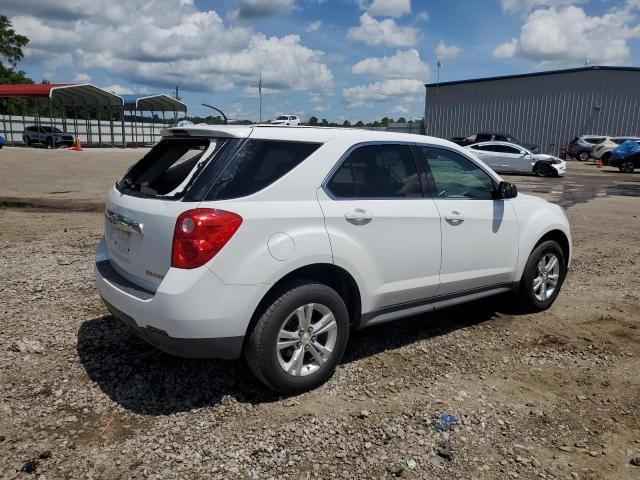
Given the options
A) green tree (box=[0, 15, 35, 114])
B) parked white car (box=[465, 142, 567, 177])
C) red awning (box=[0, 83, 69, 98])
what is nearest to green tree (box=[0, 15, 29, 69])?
green tree (box=[0, 15, 35, 114])

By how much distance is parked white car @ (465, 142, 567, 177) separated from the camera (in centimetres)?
2327

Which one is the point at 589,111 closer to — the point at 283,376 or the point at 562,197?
the point at 562,197

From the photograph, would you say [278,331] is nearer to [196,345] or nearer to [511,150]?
[196,345]

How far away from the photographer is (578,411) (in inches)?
134

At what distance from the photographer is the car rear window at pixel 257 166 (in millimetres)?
3164

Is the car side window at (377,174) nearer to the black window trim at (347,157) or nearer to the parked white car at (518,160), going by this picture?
the black window trim at (347,157)

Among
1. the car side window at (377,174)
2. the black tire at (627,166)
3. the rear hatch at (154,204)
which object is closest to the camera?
the rear hatch at (154,204)

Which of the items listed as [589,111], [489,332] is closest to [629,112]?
[589,111]

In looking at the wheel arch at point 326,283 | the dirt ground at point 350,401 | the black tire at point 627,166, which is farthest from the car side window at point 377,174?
the black tire at point 627,166

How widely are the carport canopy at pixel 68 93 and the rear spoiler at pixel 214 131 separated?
3798cm

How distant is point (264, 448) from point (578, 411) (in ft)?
6.64

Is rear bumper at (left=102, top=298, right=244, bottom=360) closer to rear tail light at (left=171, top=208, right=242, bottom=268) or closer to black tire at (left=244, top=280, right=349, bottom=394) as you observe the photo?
black tire at (left=244, top=280, right=349, bottom=394)

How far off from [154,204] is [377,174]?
1.57 metres

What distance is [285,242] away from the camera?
3.21 metres
